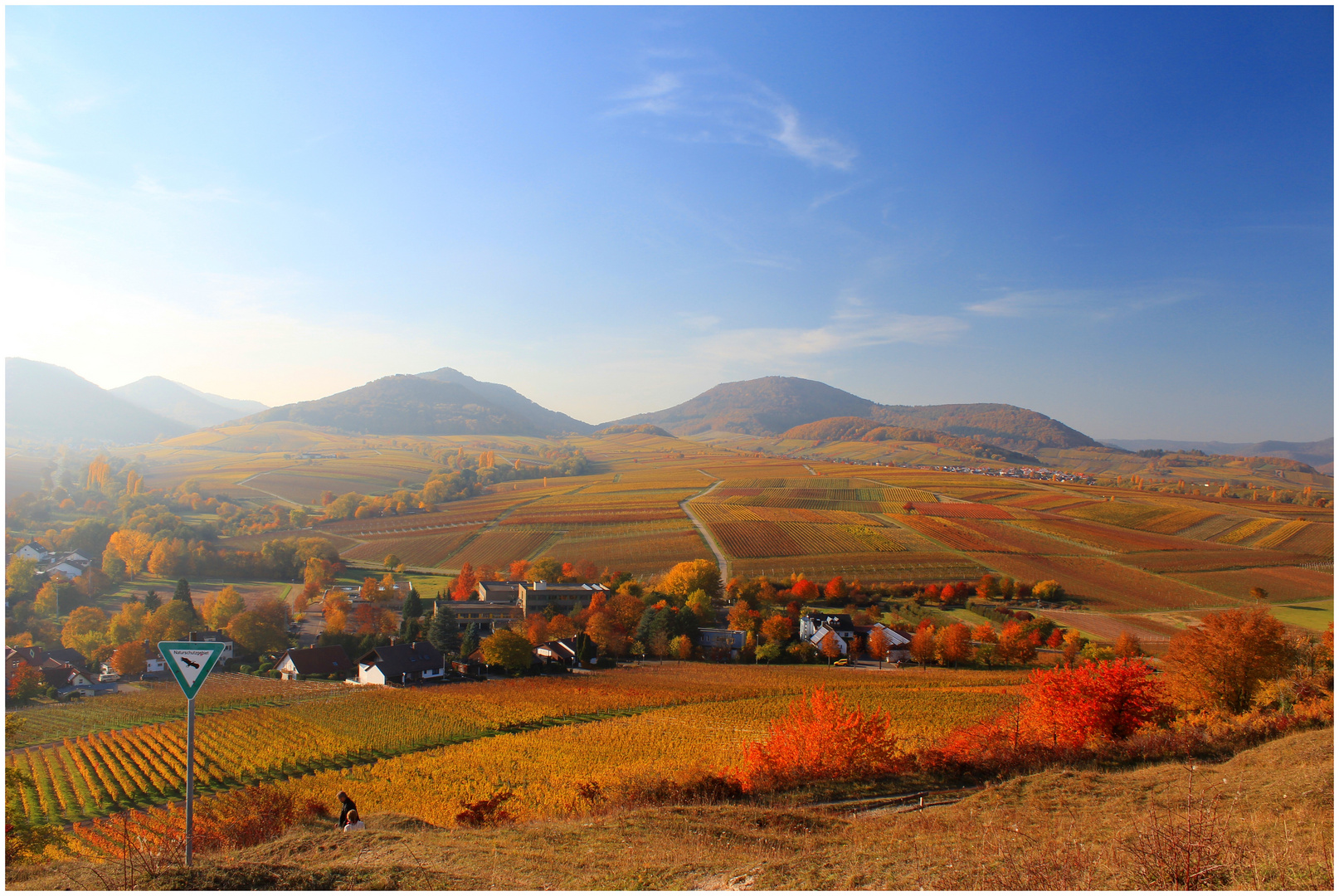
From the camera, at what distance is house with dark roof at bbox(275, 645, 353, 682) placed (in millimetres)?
34938

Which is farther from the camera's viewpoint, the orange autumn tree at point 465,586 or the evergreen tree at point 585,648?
the orange autumn tree at point 465,586

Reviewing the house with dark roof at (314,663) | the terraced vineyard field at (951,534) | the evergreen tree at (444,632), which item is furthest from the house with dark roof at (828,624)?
the house with dark roof at (314,663)

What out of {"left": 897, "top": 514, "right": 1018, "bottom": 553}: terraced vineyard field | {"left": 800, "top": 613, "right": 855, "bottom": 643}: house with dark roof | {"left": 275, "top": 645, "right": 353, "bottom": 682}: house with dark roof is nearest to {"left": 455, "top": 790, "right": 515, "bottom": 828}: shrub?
{"left": 275, "top": 645, "right": 353, "bottom": 682}: house with dark roof

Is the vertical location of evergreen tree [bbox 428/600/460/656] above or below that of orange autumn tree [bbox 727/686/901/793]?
below

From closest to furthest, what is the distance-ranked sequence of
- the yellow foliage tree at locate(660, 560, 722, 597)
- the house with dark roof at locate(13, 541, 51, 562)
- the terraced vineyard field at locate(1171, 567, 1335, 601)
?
the terraced vineyard field at locate(1171, 567, 1335, 601)
the house with dark roof at locate(13, 541, 51, 562)
the yellow foliage tree at locate(660, 560, 722, 597)

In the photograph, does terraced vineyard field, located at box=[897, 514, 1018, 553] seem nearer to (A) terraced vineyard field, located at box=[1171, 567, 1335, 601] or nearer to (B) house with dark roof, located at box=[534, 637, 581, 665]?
(A) terraced vineyard field, located at box=[1171, 567, 1335, 601]

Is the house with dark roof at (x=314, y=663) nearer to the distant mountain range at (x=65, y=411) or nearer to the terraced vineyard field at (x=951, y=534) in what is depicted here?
the distant mountain range at (x=65, y=411)

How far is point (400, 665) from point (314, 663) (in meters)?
5.84

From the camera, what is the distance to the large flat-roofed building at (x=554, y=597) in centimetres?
4681

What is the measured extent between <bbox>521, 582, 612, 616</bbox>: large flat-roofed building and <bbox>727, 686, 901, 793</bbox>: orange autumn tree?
31.4 metres

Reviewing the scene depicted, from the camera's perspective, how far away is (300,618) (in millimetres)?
43312

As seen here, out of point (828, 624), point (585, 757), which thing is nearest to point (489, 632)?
point (828, 624)

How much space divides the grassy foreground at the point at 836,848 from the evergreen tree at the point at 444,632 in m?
28.6

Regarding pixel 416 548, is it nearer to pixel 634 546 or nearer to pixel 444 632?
pixel 634 546
